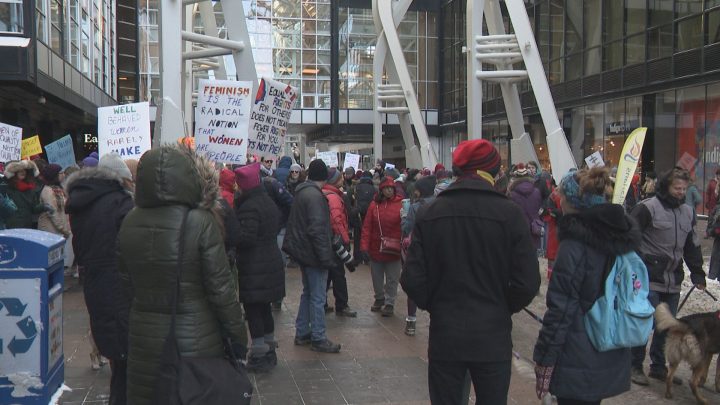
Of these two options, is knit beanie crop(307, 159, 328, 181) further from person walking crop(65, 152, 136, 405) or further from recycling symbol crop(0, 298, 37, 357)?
recycling symbol crop(0, 298, 37, 357)

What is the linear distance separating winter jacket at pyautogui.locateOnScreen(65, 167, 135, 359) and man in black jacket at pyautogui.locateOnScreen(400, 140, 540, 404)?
2031 millimetres

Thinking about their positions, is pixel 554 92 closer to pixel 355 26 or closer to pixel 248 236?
pixel 355 26

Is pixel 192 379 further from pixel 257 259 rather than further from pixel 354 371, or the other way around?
pixel 354 371

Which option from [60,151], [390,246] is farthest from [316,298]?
[60,151]

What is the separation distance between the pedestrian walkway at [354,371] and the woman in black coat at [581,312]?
1916mm

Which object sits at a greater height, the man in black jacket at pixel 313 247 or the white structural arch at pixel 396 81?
the white structural arch at pixel 396 81

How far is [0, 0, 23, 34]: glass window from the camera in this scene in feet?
62.4

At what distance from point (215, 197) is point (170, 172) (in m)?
0.29

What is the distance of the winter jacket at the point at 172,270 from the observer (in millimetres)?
3600

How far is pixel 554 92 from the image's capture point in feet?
98.3

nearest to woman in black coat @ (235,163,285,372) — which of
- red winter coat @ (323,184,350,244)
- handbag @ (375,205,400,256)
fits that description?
red winter coat @ (323,184,350,244)

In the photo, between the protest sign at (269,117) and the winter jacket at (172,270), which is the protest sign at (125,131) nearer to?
the protest sign at (269,117)

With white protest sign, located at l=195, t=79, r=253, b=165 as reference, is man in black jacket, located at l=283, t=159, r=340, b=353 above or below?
below

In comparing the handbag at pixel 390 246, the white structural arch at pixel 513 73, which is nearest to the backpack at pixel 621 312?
the handbag at pixel 390 246
